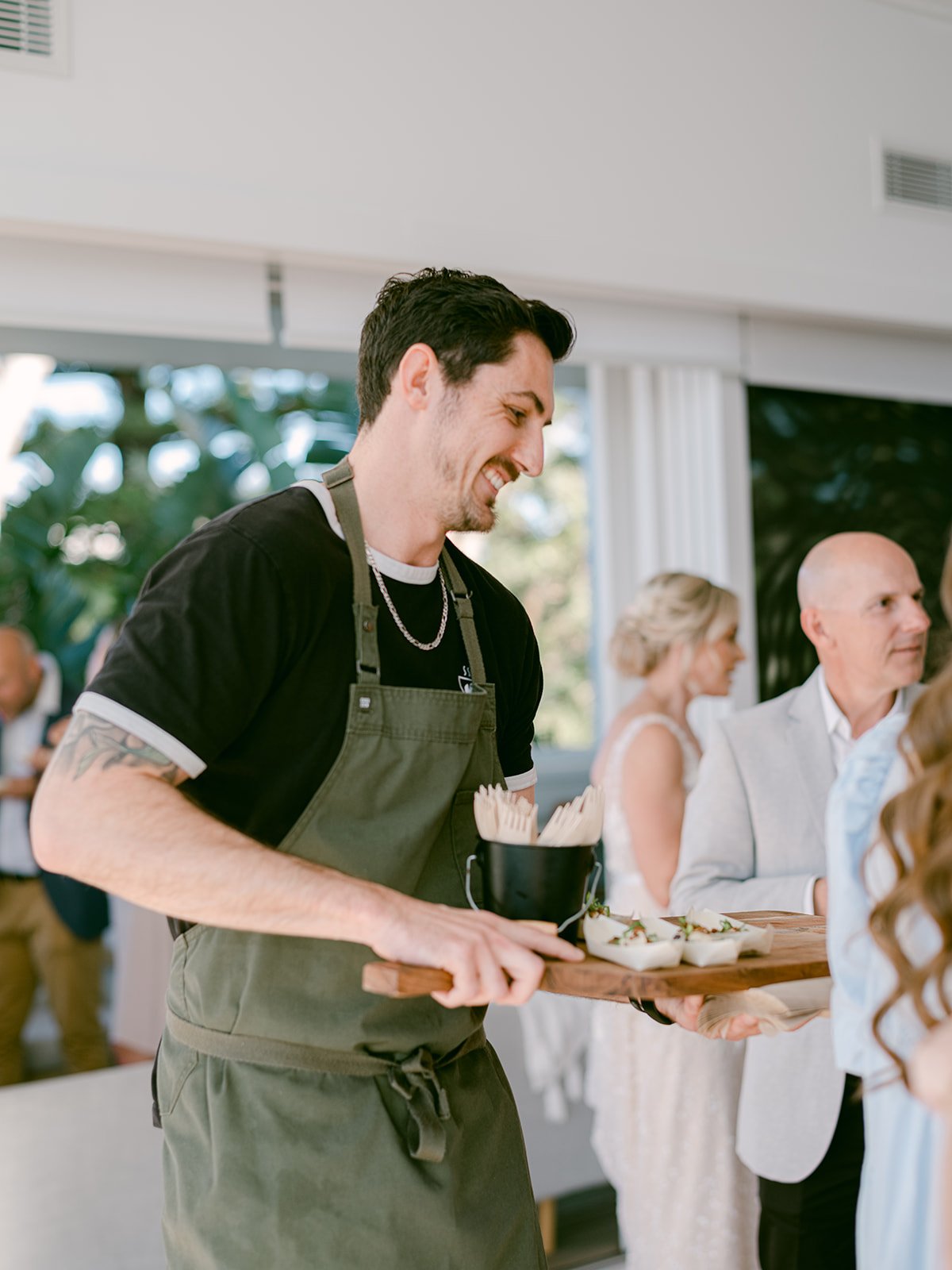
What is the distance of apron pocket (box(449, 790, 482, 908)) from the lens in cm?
153

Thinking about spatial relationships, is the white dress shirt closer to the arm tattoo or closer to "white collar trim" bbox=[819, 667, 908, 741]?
Answer: "white collar trim" bbox=[819, 667, 908, 741]

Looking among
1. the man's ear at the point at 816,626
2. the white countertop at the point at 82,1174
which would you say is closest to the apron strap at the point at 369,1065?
the man's ear at the point at 816,626

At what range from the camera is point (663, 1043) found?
2.66 metres

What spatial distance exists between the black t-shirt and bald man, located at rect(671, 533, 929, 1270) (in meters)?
0.83

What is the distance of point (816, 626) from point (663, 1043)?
99cm

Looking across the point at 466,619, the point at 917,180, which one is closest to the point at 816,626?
the point at 466,619

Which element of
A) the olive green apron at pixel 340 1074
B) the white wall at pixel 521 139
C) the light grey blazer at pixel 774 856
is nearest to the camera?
the olive green apron at pixel 340 1074

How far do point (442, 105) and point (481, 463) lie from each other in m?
1.72

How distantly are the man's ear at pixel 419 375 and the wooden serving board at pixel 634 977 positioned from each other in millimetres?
711

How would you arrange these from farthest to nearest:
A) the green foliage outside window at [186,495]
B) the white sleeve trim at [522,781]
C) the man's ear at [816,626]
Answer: the green foliage outside window at [186,495] < the man's ear at [816,626] < the white sleeve trim at [522,781]

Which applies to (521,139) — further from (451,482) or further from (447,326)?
(451,482)

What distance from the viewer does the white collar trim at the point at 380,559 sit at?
1552 mm

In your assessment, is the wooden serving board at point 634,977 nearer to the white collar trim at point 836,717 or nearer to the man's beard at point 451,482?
the man's beard at point 451,482

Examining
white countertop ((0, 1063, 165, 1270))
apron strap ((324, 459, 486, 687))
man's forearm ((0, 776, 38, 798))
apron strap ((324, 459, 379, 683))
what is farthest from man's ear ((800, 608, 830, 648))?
man's forearm ((0, 776, 38, 798))
